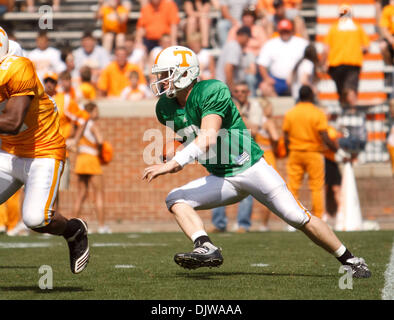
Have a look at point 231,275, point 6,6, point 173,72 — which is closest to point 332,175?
point 231,275

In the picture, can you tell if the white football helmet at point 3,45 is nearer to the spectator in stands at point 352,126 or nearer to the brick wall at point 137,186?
the brick wall at point 137,186

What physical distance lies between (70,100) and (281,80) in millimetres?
3922

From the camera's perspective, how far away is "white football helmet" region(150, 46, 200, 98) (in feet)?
23.1

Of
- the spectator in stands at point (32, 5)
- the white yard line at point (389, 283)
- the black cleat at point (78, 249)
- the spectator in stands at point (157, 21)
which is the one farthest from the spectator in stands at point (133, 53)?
the black cleat at point (78, 249)

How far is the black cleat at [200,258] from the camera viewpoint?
654 centimetres

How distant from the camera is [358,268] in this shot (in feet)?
23.4

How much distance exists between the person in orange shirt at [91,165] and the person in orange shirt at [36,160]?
5.84m

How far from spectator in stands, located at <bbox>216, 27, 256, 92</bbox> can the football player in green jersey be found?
767cm

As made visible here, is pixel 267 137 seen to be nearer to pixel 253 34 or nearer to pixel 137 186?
pixel 137 186

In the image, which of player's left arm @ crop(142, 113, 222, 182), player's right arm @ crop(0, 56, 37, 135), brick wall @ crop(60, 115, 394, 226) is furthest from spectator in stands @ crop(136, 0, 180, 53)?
player's right arm @ crop(0, 56, 37, 135)
